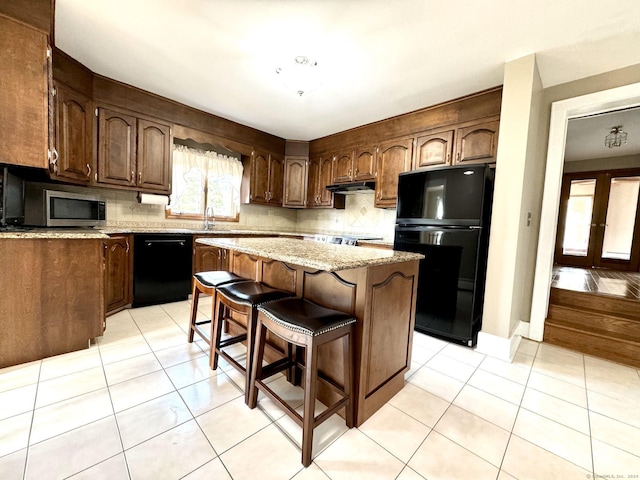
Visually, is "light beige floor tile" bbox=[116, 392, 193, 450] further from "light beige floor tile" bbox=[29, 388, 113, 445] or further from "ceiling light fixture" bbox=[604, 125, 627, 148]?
"ceiling light fixture" bbox=[604, 125, 627, 148]

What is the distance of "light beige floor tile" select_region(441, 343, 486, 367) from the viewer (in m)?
2.18

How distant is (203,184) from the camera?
3975 millimetres

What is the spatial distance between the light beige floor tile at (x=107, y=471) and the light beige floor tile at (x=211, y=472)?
27 cm

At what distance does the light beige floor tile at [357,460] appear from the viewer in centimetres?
114

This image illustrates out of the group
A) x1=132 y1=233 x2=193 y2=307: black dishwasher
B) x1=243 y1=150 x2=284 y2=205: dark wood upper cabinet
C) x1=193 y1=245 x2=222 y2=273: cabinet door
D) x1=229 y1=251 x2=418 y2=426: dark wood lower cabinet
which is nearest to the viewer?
x1=229 y1=251 x2=418 y2=426: dark wood lower cabinet

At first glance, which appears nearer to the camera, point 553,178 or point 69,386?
point 69,386

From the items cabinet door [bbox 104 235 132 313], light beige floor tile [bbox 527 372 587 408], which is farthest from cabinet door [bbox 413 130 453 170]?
cabinet door [bbox 104 235 132 313]

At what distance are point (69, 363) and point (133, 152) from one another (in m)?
2.30

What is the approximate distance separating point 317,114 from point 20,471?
3750 millimetres

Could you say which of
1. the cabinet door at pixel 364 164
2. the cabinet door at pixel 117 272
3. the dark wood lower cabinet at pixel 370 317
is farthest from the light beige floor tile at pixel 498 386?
the cabinet door at pixel 117 272

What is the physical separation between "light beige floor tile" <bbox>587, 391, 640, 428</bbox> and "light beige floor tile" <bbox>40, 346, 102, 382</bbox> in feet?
11.0

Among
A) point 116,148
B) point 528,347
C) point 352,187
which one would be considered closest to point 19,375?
point 116,148

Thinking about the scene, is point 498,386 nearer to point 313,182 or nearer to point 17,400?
point 17,400

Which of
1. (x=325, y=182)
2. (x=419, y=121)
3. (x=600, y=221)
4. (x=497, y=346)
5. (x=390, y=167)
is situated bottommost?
(x=497, y=346)
